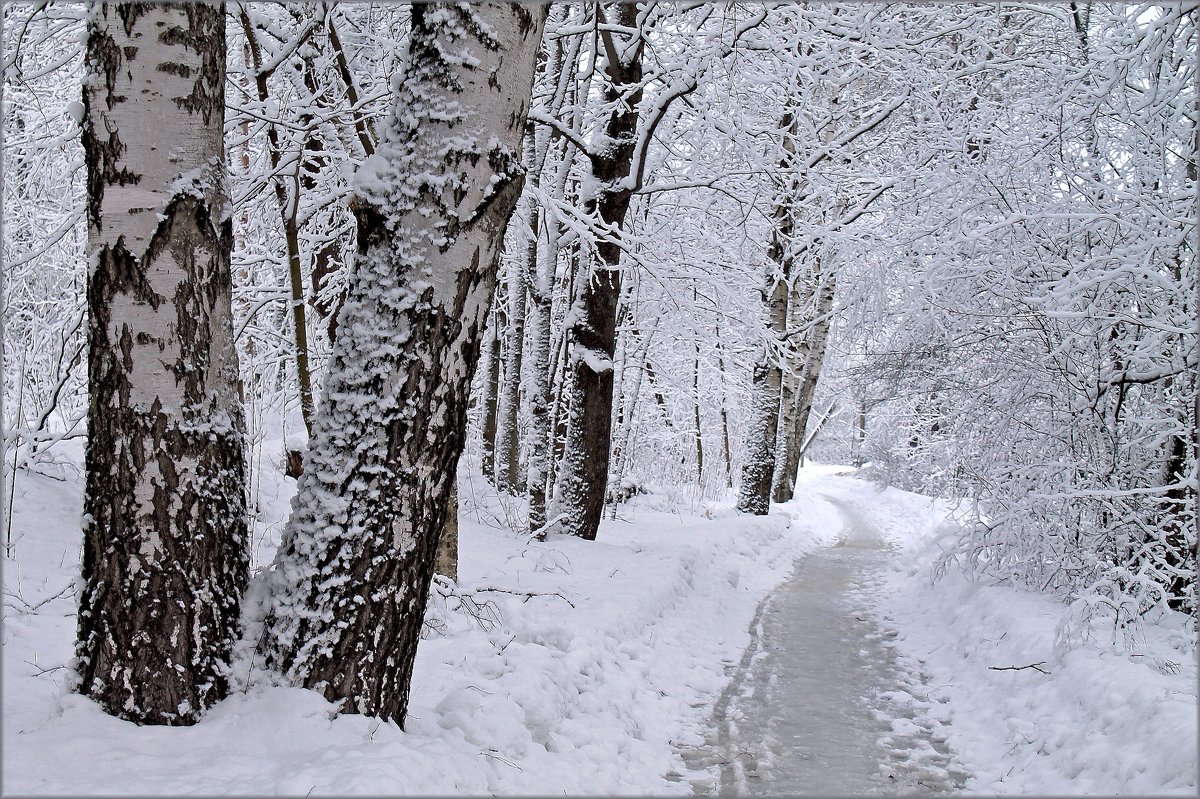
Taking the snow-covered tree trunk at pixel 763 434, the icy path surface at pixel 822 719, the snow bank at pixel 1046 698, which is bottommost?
the icy path surface at pixel 822 719

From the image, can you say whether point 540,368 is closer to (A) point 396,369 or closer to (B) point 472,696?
(B) point 472,696

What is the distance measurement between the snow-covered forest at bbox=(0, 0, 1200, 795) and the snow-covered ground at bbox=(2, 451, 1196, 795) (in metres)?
0.03

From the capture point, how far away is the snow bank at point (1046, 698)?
3.65 metres

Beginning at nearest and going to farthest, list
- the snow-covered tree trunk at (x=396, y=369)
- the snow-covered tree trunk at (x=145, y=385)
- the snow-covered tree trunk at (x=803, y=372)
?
1. the snow-covered tree trunk at (x=145, y=385)
2. the snow-covered tree trunk at (x=396, y=369)
3. the snow-covered tree trunk at (x=803, y=372)

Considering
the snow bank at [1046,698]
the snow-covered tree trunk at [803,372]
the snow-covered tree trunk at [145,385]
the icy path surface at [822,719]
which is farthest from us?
the snow-covered tree trunk at [803,372]

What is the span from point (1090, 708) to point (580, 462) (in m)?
5.52

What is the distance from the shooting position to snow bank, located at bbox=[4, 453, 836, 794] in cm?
250

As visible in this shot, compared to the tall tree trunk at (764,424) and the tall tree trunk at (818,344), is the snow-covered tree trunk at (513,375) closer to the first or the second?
the tall tree trunk at (764,424)

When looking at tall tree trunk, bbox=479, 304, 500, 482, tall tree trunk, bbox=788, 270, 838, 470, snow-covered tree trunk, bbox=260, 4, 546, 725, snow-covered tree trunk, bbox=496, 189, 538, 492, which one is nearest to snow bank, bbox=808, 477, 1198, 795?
snow-covered tree trunk, bbox=260, 4, 546, 725

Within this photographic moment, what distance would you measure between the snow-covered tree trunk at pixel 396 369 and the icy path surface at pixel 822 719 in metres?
2.15

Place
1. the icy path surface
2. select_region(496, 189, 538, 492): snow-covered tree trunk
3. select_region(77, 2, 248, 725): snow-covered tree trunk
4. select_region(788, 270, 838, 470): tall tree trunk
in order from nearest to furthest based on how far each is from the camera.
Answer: select_region(77, 2, 248, 725): snow-covered tree trunk
the icy path surface
select_region(496, 189, 538, 492): snow-covered tree trunk
select_region(788, 270, 838, 470): tall tree trunk

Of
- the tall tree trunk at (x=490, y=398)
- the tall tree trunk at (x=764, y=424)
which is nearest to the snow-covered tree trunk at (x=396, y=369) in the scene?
the tall tree trunk at (x=490, y=398)

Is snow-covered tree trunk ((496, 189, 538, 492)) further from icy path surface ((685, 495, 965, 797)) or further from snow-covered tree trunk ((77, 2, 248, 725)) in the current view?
snow-covered tree trunk ((77, 2, 248, 725))

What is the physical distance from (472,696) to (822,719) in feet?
8.34
